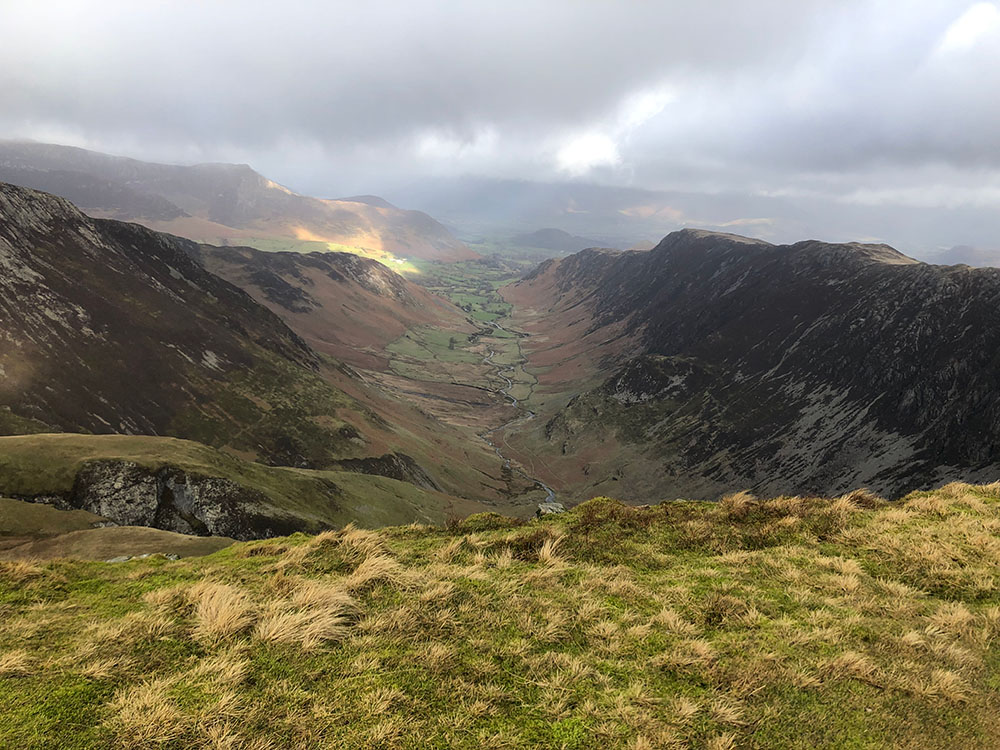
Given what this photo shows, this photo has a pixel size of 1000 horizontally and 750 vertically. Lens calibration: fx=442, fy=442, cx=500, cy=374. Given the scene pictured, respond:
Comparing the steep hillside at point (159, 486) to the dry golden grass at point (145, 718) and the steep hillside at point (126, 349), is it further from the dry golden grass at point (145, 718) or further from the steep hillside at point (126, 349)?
the dry golden grass at point (145, 718)

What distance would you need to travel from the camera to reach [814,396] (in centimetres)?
11719

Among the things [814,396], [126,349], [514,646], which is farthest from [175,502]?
[814,396]

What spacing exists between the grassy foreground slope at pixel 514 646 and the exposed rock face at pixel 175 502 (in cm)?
2893

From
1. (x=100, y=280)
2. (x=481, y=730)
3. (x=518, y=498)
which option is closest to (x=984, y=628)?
(x=481, y=730)

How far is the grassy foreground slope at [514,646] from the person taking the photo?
6.49 metres

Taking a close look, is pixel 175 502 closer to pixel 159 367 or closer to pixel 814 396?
pixel 159 367

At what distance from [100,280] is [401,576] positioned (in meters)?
113

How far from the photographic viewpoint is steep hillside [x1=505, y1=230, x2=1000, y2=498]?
293 ft

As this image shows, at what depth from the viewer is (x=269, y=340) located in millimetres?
118562

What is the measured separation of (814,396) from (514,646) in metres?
136

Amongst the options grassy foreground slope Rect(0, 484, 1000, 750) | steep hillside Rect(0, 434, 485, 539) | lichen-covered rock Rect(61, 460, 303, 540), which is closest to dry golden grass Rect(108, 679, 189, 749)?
grassy foreground slope Rect(0, 484, 1000, 750)

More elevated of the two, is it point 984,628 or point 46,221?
point 46,221

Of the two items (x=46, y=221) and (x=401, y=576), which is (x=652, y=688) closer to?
(x=401, y=576)

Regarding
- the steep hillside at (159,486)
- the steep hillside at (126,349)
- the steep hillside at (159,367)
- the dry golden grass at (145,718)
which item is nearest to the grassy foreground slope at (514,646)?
the dry golden grass at (145,718)
